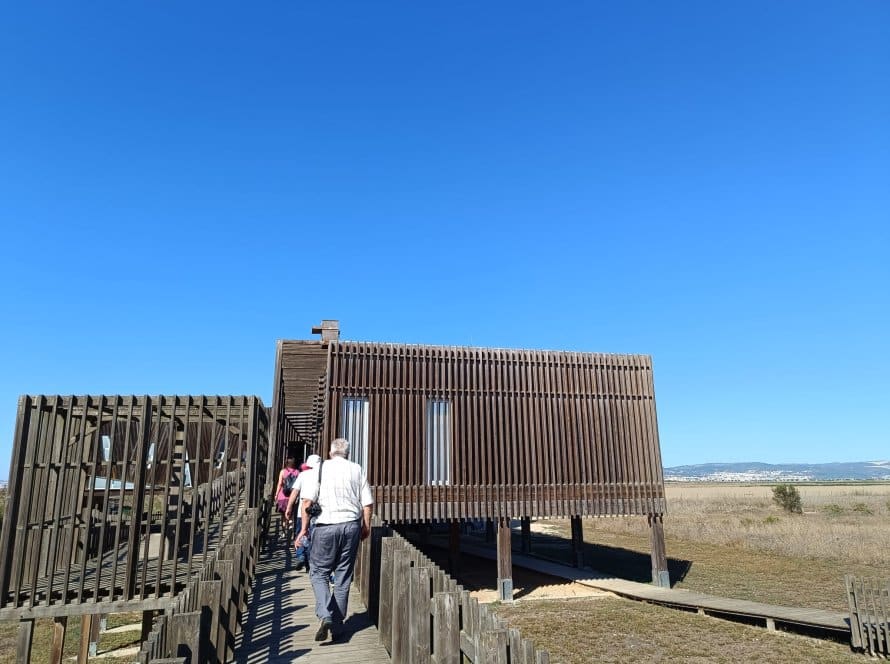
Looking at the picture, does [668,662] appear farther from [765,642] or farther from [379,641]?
[379,641]

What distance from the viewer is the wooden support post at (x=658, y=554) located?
17.6 m

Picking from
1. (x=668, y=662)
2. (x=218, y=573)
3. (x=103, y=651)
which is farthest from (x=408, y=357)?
(x=218, y=573)

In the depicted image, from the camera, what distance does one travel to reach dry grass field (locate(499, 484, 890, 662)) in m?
11.7

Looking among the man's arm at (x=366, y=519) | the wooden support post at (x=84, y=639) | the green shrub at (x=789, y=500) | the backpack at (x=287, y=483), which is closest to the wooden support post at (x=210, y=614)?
the man's arm at (x=366, y=519)

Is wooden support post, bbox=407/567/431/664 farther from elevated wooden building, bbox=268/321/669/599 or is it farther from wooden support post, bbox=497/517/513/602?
wooden support post, bbox=497/517/513/602

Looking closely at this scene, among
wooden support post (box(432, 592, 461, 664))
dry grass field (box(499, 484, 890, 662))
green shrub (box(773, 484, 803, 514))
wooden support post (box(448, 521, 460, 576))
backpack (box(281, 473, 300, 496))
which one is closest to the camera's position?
wooden support post (box(432, 592, 461, 664))

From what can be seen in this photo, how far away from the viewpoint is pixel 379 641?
5621 millimetres

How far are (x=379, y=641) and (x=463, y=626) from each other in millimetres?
2295

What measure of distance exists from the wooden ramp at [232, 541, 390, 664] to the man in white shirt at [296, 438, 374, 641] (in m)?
0.23

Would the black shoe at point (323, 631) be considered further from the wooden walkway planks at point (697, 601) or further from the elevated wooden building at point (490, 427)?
the wooden walkway planks at point (697, 601)

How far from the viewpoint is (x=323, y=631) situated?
5.55m

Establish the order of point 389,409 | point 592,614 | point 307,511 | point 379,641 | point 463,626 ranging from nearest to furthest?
1. point 463,626
2. point 379,641
3. point 307,511
4. point 592,614
5. point 389,409

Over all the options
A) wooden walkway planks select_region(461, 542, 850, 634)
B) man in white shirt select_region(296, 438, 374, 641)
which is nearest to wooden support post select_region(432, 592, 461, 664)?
man in white shirt select_region(296, 438, 374, 641)

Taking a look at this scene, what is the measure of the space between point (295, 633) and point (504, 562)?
1192 centimetres
